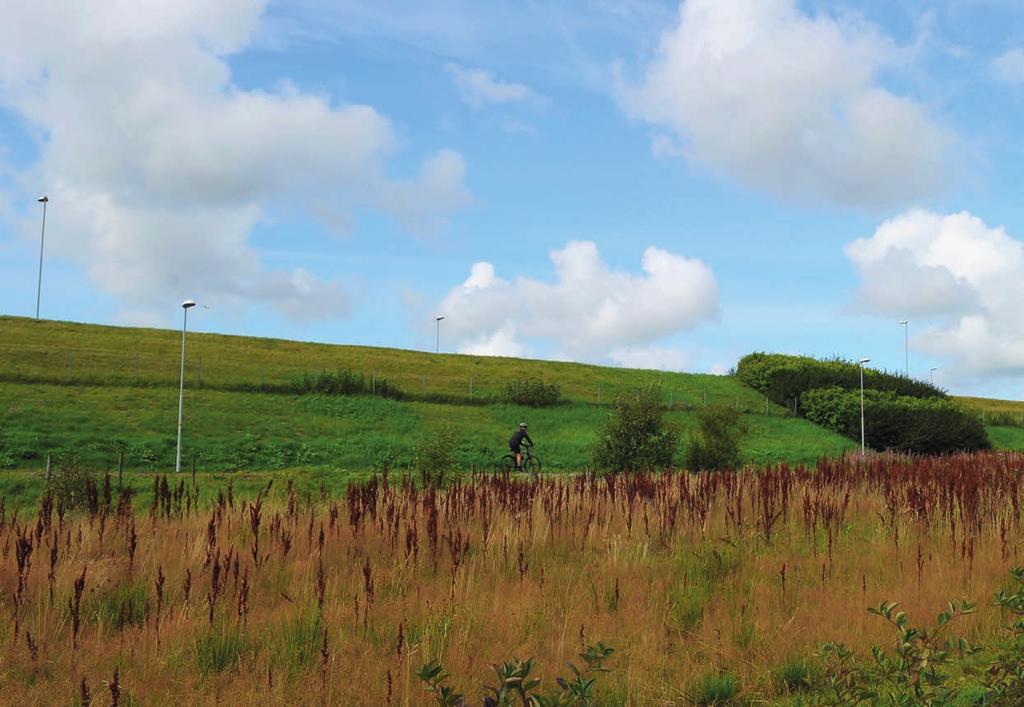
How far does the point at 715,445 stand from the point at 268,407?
23.7 meters

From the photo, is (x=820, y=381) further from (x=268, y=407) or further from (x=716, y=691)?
(x=716, y=691)

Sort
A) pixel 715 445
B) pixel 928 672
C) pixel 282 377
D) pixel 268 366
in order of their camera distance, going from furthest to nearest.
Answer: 1. pixel 268 366
2. pixel 282 377
3. pixel 715 445
4. pixel 928 672

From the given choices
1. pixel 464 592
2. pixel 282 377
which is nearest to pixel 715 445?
pixel 464 592

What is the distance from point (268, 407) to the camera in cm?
4000

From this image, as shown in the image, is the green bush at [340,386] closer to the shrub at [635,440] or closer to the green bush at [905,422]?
the shrub at [635,440]

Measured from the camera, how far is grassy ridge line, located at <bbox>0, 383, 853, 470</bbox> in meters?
31.0

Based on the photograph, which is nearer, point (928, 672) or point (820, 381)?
point (928, 672)

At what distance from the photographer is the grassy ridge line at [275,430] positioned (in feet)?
102

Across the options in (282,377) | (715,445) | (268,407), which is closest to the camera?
(715,445)

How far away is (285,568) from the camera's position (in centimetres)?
605

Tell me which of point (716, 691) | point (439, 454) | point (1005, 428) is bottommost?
point (716, 691)

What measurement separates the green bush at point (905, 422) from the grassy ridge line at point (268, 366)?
15.1ft

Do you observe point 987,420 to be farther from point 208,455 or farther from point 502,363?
point 208,455

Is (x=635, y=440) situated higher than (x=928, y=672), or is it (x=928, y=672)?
(x=635, y=440)
